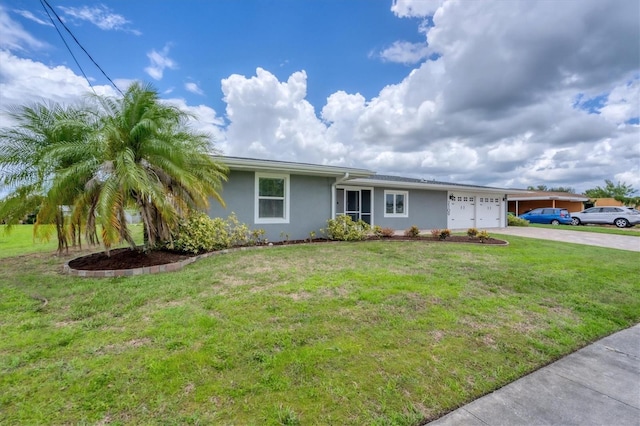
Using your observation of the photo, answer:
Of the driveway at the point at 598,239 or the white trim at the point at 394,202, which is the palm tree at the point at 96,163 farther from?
the driveway at the point at 598,239

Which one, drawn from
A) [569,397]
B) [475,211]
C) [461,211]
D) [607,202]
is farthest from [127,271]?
[607,202]

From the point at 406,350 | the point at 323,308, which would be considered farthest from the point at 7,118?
the point at 406,350

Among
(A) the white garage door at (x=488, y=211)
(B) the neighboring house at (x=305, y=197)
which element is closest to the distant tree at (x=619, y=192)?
(A) the white garage door at (x=488, y=211)

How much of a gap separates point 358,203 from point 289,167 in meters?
5.12

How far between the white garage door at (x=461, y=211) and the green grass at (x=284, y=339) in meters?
11.1

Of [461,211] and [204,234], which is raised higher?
[461,211]

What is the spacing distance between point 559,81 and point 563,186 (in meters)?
60.9

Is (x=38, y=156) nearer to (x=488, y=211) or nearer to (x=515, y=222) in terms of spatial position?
(x=488, y=211)

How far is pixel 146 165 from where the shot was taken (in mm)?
6512

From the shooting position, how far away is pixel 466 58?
34.4ft

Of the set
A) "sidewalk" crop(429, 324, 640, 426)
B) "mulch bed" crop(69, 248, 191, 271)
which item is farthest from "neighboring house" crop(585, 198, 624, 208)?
"mulch bed" crop(69, 248, 191, 271)

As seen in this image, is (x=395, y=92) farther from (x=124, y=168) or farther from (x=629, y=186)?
(x=629, y=186)

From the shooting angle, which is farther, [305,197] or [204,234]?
[305,197]

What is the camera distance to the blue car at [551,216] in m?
22.1
